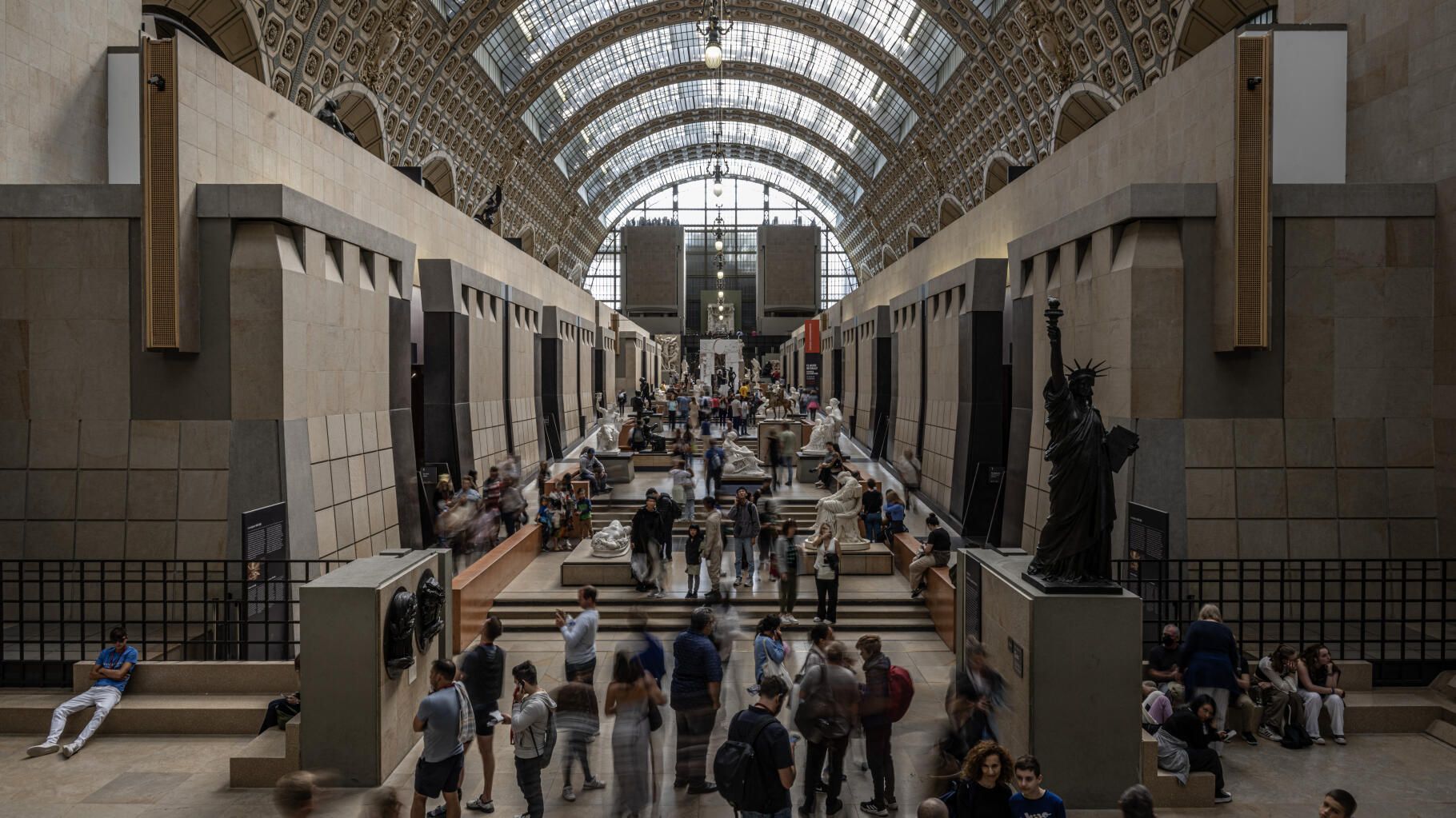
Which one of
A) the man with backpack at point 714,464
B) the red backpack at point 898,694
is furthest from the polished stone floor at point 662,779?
the man with backpack at point 714,464

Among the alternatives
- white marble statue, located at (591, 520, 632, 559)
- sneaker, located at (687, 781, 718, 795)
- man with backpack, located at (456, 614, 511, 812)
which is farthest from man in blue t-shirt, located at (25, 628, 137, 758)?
white marble statue, located at (591, 520, 632, 559)

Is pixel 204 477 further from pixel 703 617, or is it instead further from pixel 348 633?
pixel 703 617

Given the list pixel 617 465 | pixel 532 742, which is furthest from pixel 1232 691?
pixel 617 465

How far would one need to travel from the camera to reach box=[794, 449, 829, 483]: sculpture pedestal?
68.8 ft

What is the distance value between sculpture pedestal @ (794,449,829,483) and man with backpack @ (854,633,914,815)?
1447 cm

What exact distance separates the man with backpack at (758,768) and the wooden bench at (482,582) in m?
4.54

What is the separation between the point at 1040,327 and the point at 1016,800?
940 centimetres

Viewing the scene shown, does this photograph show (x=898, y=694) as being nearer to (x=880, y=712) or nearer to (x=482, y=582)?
(x=880, y=712)

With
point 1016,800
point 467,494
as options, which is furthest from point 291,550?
point 1016,800

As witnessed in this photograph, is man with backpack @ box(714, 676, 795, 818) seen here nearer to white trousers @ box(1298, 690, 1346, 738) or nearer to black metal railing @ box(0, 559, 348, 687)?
white trousers @ box(1298, 690, 1346, 738)

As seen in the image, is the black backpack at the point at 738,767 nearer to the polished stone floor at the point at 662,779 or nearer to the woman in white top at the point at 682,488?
the polished stone floor at the point at 662,779

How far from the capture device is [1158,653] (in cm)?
786

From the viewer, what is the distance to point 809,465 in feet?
68.9

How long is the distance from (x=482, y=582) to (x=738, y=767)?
24.1 feet
